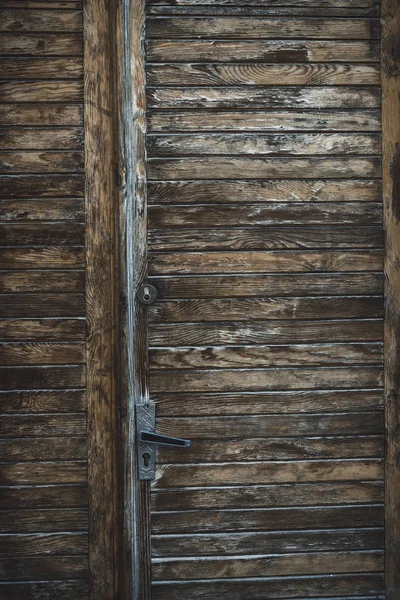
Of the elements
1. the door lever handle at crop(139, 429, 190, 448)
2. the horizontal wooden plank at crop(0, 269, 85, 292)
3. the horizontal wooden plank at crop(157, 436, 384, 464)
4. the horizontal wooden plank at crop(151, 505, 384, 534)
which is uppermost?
the horizontal wooden plank at crop(0, 269, 85, 292)

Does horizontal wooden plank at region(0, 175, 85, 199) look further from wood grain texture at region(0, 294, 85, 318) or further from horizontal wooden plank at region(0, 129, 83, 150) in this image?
wood grain texture at region(0, 294, 85, 318)

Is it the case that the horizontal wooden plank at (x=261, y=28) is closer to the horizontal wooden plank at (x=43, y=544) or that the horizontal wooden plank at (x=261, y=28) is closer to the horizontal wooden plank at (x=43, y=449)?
the horizontal wooden plank at (x=43, y=449)

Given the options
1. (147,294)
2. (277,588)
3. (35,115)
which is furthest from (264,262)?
(277,588)

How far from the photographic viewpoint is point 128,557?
107 inches

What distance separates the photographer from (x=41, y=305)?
274 centimetres

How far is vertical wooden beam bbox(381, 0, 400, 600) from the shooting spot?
9.14 feet

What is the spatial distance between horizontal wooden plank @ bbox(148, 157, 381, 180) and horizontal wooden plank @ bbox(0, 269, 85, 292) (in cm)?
45

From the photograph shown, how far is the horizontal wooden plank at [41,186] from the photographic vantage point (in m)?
2.74

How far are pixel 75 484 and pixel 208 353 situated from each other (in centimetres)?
79

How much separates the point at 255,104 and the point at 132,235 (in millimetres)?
778

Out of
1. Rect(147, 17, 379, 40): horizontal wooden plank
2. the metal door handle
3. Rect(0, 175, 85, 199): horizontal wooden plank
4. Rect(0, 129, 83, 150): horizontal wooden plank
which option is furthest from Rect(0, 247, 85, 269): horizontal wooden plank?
Rect(147, 17, 379, 40): horizontal wooden plank

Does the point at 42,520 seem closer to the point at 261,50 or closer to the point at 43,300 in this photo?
the point at 43,300

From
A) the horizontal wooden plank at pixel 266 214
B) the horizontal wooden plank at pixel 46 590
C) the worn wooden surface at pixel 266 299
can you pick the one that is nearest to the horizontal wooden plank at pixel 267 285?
the worn wooden surface at pixel 266 299

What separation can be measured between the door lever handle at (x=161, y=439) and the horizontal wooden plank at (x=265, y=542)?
1.33 ft
